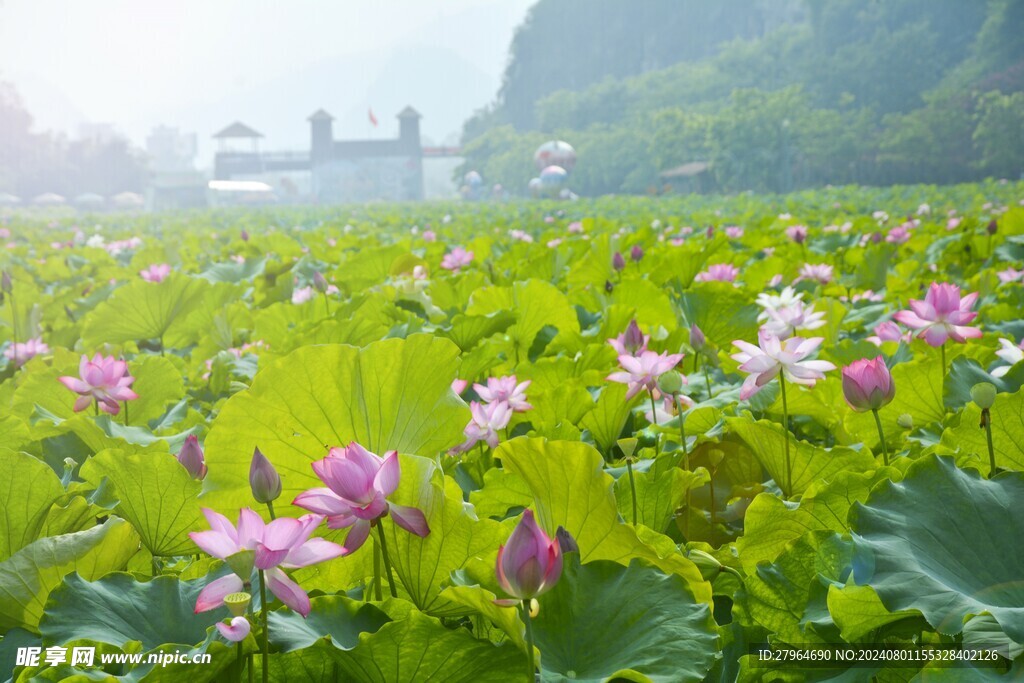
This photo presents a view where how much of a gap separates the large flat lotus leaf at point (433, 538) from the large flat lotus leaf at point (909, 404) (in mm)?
515

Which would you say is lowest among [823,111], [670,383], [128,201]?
[128,201]

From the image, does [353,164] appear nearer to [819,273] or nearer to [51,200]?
[51,200]

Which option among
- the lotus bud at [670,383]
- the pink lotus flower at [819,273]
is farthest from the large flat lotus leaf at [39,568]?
the pink lotus flower at [819,273]

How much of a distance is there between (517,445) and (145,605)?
243 millimetres

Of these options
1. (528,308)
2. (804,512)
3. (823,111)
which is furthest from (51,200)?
(804,512)

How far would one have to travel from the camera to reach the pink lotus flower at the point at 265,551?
41cm

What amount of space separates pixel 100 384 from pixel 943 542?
79 cm

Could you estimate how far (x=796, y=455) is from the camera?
29.3 inches

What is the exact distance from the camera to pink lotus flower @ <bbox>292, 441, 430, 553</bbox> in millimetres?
461

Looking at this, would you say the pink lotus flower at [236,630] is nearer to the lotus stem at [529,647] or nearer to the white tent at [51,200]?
the lotus stem at [529,647]

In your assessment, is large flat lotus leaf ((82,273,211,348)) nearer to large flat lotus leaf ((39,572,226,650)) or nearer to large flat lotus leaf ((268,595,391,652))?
large flat lotus leaf ((39,572,226,650))

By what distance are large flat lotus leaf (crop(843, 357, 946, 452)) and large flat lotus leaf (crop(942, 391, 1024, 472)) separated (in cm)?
17

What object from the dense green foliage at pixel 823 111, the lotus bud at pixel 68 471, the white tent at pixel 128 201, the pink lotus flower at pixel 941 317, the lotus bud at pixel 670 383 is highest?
the dense green foliage at pixel 823 111

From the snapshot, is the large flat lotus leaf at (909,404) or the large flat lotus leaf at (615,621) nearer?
the large flat lotus leaf at (615,621)
